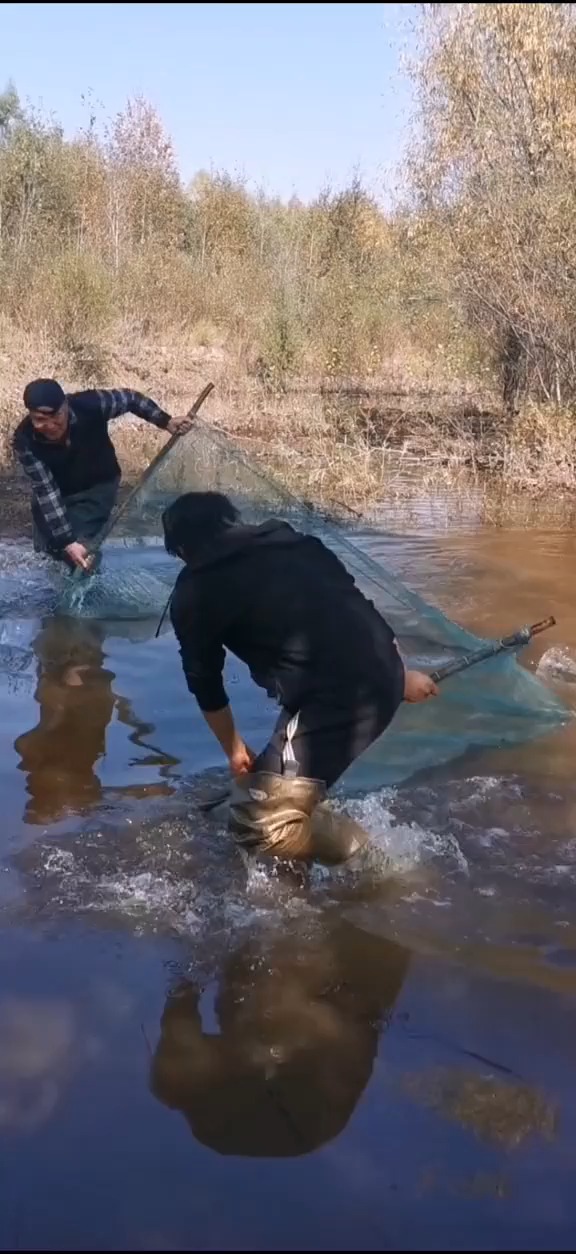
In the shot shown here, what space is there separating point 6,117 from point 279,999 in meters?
21.0

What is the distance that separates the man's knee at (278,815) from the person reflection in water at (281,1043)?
295 millimetres

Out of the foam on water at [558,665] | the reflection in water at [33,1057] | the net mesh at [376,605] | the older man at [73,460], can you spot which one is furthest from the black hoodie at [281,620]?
the older man at [73,460]

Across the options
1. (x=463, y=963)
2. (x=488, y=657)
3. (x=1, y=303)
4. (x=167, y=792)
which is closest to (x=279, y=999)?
(x=463, y=963)

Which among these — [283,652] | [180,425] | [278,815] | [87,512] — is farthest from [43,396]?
[278,815]

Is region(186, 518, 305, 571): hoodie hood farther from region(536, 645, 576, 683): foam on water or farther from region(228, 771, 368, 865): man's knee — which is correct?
region(536, 645, 576, 683): foam on water

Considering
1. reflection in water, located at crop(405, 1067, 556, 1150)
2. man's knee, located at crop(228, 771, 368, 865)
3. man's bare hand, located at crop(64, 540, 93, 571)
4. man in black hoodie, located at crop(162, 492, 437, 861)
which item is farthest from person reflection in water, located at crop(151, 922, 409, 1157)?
man's bare hand, located at crop(64, 540, 93, 571)

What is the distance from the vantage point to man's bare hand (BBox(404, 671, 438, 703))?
3676 millimetres

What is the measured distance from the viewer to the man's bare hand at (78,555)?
241 inches

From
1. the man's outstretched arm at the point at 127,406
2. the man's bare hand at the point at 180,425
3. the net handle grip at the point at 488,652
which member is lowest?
the net handle grip at the point at 488,652

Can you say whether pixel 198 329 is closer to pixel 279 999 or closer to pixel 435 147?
pixel 435 147

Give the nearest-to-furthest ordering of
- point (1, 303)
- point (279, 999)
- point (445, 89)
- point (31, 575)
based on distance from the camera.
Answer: point (279, 999)
point (31, 575)
point (445, 89)
point (1, 303)

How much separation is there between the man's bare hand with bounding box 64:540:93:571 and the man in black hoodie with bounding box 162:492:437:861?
268cm

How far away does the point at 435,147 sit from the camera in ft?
45.3

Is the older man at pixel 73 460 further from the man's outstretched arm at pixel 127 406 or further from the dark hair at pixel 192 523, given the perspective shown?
the dark hair at pixel 192 523
